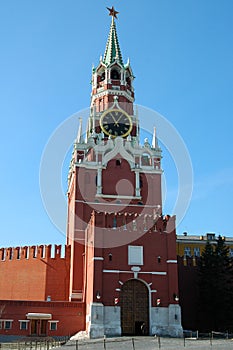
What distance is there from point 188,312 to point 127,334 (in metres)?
9.56

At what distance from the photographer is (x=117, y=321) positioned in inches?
1409

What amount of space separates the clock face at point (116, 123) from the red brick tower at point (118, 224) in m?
0.11

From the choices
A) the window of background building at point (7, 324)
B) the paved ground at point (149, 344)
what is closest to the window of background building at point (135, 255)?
the paved ground at point (149, 344)

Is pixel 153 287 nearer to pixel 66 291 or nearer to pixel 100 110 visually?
pixel 66 291

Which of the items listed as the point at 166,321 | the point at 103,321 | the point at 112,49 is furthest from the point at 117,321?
Answer: the point at 112,49

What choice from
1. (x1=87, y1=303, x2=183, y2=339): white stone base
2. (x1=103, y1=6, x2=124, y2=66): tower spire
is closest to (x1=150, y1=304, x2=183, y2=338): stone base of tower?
(x1=87, y1=303, x2=183, y2=339): white stone base

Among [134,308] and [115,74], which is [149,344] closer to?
[134,308]

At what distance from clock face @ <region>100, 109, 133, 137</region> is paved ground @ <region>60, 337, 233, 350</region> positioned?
23.5 metres

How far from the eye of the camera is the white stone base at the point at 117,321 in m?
35.0

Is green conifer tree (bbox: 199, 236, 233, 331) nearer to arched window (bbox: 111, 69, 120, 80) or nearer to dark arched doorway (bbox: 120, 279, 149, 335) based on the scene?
dark arched doorway (bbox: 120, 279, 149, 335)

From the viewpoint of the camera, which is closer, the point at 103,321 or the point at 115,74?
the point at 103,321

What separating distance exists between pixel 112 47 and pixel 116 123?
11.9m

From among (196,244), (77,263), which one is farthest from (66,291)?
(196,244)

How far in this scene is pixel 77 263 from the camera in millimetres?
43062
